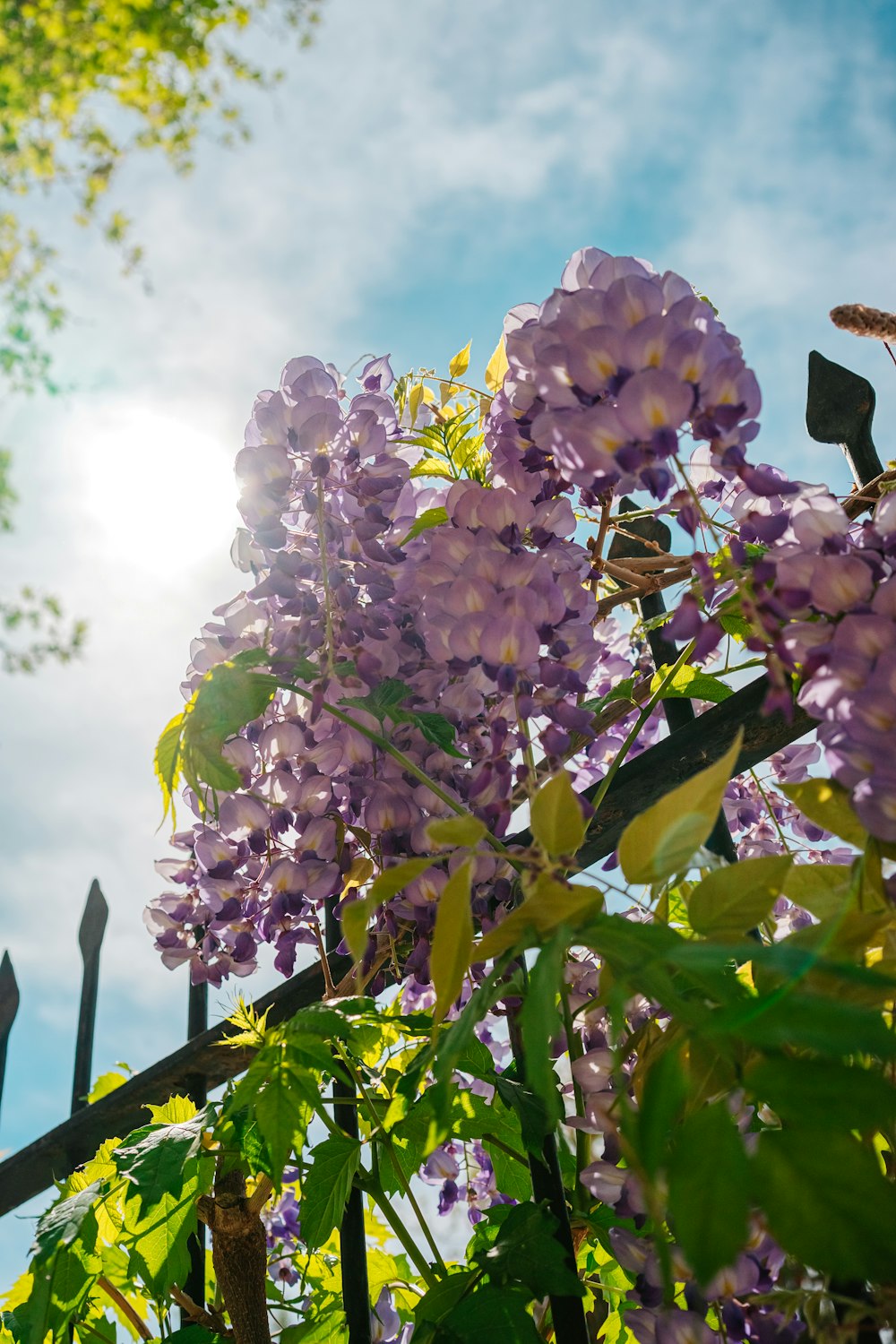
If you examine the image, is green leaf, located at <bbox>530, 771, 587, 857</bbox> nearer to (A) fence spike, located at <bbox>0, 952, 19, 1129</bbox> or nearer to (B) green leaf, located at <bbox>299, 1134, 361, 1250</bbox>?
(B) green leaf, located at <bbox>299, 1134, 361, 1250</bbox>

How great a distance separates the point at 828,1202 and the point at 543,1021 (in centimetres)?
13

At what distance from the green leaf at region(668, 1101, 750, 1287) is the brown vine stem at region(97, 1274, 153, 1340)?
0.85 metres

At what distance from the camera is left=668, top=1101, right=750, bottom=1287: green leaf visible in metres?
0.36

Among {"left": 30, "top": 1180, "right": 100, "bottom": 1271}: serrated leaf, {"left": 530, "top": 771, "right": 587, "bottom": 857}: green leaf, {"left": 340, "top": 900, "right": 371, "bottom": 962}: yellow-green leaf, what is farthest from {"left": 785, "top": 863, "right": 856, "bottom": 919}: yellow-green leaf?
{"left": 30, "top": 1180, "right": 100, "bottom": 1271}: serrated leaf

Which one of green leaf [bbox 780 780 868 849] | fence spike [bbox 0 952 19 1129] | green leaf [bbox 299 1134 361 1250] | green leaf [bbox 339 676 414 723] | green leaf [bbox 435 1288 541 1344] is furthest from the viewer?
fence spike [bbox 0 952 19 1129]

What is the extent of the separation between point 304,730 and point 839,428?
0.76 m

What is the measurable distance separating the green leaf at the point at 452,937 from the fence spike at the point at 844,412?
0.90 meters

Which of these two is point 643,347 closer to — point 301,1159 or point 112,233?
point 301,1159

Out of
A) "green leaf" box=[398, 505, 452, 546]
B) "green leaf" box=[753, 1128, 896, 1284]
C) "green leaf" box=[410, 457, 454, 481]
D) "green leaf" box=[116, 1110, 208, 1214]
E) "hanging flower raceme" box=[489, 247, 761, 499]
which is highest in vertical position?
"green leaf" box=[410, 457, 454, 481]

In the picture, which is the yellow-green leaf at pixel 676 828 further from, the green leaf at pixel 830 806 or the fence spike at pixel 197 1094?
the fence spike at pixel 197 1094

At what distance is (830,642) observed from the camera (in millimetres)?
619

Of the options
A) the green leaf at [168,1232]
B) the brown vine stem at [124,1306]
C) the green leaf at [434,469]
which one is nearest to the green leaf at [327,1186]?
the green leaf at [168,1232]

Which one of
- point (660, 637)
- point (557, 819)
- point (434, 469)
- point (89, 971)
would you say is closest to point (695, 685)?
point (660, 637)

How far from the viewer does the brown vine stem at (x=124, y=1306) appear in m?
1.01
